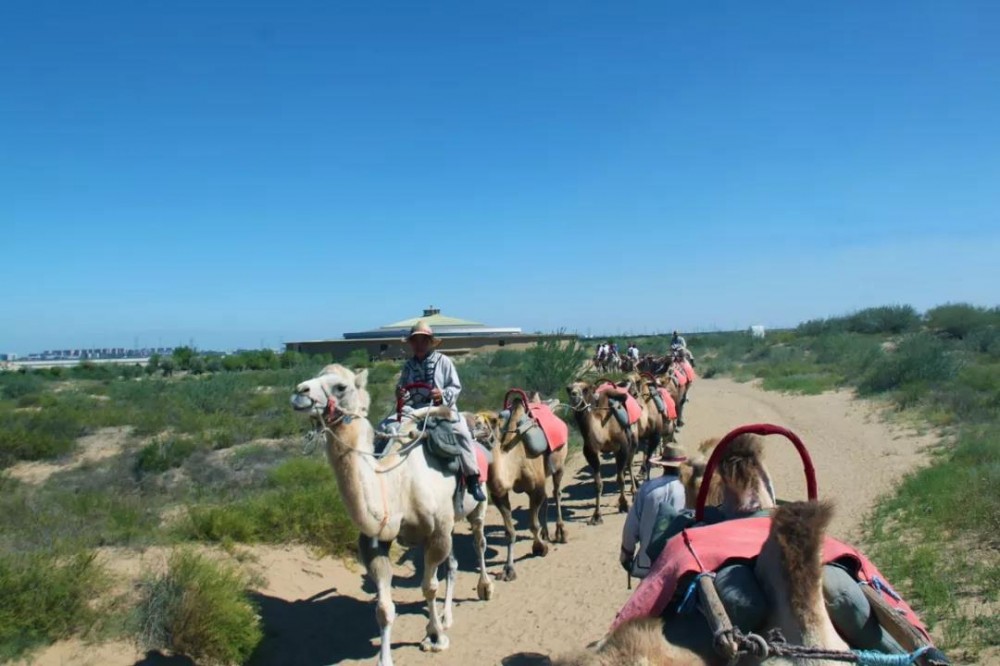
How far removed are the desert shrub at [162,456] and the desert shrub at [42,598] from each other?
26.8 ft

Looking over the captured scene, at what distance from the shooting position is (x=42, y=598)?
19.9 feet

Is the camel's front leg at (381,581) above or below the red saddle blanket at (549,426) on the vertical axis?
below

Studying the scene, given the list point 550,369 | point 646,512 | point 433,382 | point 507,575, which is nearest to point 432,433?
point 433,382

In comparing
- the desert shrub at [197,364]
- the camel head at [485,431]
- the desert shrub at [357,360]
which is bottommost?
the desert shrub at [197,364]

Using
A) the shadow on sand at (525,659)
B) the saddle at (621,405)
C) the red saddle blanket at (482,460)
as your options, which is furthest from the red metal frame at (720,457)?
the saddle at (621,405)

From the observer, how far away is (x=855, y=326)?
68.9m

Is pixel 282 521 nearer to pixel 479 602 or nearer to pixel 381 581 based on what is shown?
pixel 479 602

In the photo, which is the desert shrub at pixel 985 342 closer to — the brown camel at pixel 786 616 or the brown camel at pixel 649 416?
the brown camel at pixel 649 416

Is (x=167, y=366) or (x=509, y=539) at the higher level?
(x=167, y=366)

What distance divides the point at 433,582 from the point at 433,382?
196cm

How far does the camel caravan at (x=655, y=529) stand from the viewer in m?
2.56

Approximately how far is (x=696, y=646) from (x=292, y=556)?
23.6 feet

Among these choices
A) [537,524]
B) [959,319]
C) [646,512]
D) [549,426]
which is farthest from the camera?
[959,319]

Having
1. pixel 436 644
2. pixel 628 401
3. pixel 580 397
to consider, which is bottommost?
pixel 436 644
